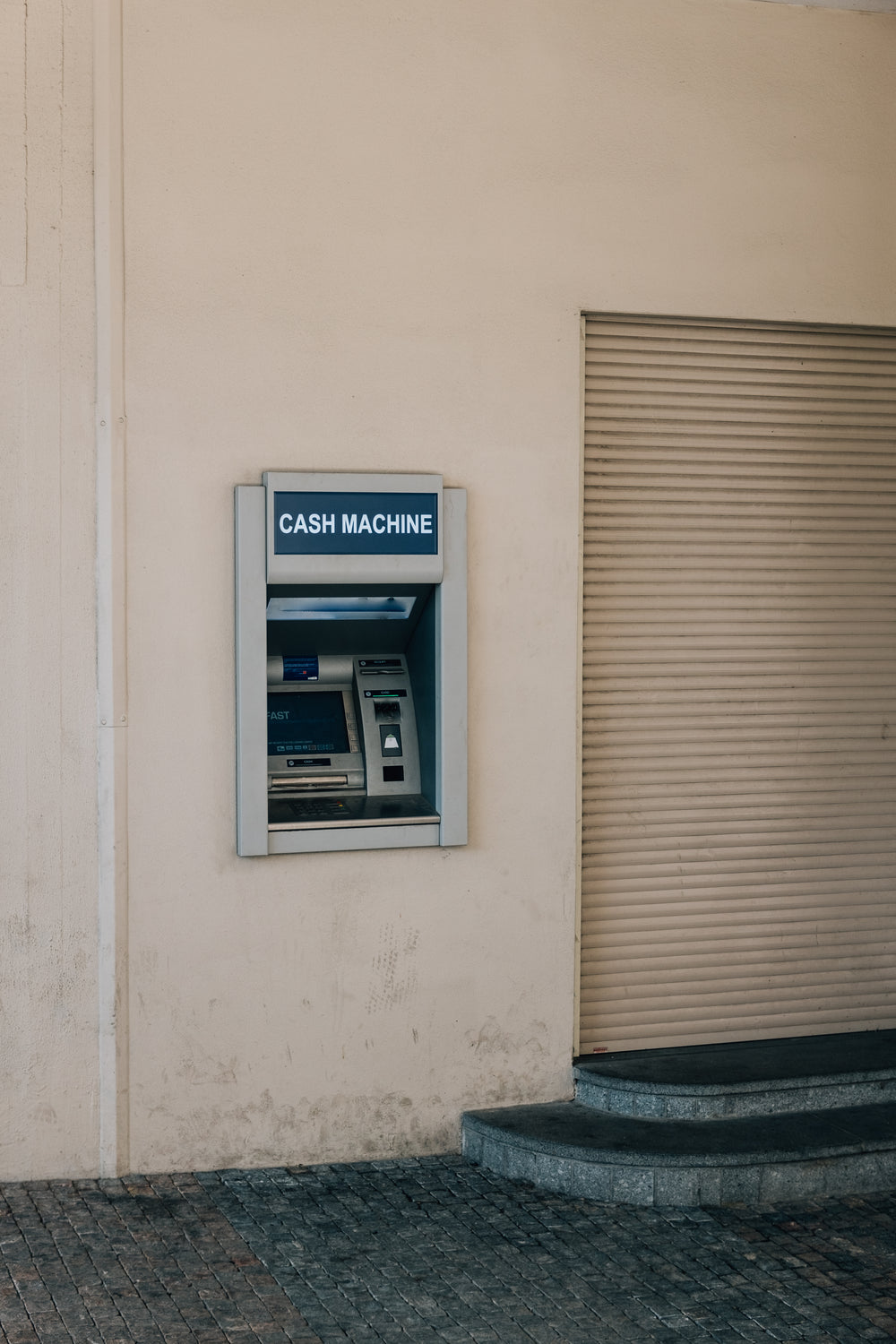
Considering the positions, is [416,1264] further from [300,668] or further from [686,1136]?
[300,668]

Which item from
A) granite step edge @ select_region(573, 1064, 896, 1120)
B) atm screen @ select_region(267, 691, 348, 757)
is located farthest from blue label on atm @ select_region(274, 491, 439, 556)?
granite step edge @ select_region(573, 1064, 896, 1120)

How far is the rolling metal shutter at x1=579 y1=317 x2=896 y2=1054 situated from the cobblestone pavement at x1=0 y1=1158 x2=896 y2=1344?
3.51 feet

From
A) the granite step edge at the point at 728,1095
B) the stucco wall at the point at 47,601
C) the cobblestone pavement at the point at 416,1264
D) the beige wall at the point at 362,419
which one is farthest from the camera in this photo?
the granite step edge at the point at 728,1095

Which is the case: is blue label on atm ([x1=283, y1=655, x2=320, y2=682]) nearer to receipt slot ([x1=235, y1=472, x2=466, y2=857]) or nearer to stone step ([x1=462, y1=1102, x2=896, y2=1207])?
receipt slot ([x1=235, y1=472, x2=466, y2=857])

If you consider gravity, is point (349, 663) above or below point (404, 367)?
below

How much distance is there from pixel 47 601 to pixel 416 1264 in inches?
99.1

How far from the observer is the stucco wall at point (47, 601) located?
15.9ft

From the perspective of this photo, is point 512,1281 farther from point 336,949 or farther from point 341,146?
point 341,146

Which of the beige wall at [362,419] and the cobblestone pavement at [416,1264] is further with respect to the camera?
the beige wall at [362,419]

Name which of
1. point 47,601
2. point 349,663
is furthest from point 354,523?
point 47,601

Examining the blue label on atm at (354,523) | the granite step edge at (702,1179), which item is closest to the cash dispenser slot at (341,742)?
the blue label on atm at (354,523)

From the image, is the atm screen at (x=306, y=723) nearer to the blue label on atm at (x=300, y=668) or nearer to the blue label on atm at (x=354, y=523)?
the blue label on atm at (x=300, y=668)

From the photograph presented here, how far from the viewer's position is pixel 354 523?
16.8 ft

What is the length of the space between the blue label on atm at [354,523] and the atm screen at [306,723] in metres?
Answer: 0.61
